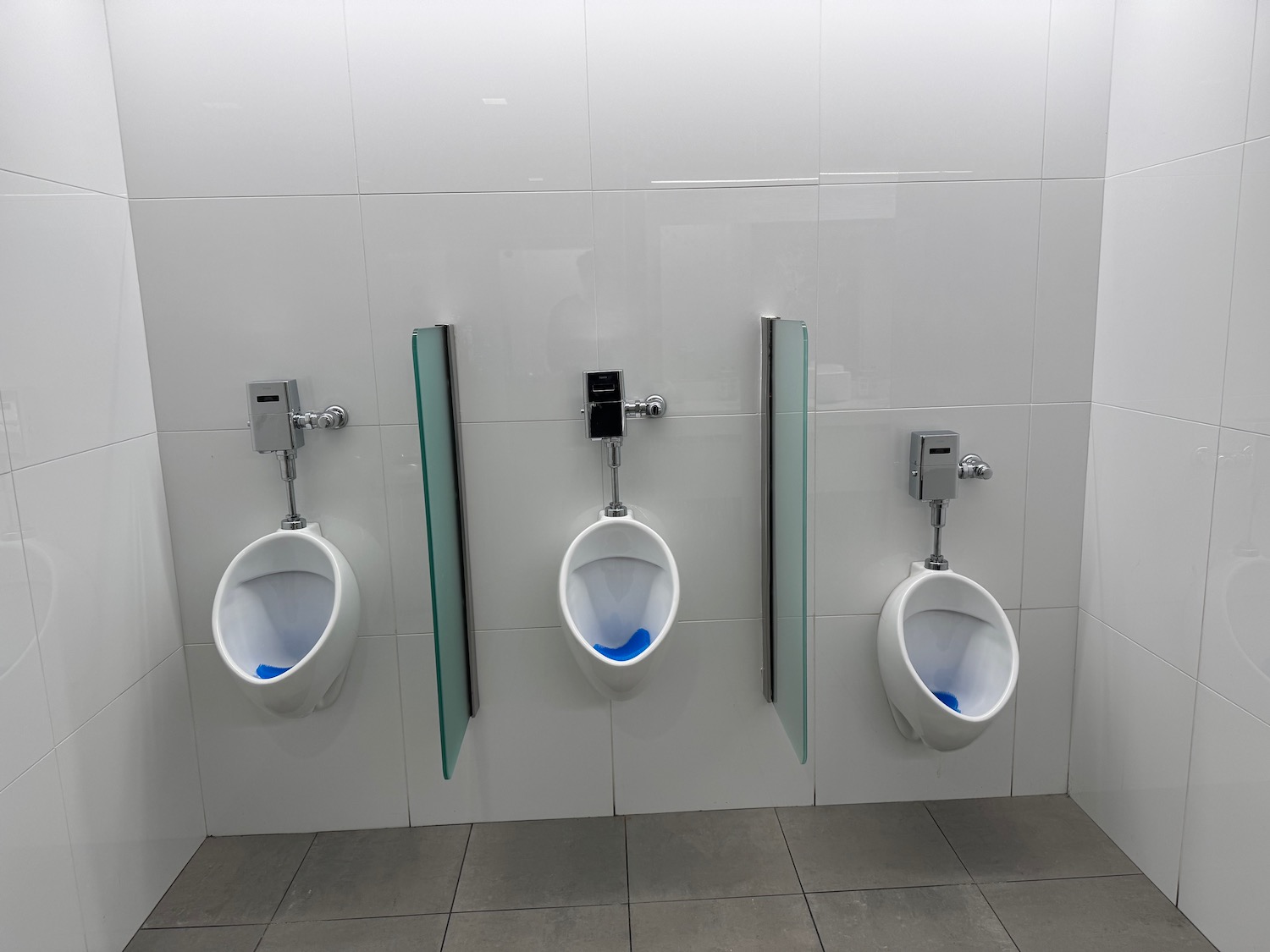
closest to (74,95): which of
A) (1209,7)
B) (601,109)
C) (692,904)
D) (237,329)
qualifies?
(237,329)

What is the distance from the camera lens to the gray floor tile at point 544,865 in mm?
2131

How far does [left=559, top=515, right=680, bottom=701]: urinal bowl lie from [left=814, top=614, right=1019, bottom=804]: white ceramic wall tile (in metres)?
0.47

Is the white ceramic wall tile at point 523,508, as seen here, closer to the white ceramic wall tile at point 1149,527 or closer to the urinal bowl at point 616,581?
Answer: the urinal bowl at point 616,581

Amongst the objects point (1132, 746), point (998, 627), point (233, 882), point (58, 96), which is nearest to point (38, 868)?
point (233, 882)

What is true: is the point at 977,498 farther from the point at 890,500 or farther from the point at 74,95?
the point at 74,95

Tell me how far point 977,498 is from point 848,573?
39cm

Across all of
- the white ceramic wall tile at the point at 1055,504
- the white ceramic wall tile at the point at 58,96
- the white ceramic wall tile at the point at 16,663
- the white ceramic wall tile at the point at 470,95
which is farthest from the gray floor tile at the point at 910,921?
the white ceramic wall tile at the point at 58,96

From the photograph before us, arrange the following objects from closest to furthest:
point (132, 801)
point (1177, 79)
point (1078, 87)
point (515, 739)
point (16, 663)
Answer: point (16, 663)
point (1177, 79)
point (132, 801)
point (1078, 87)
point (515, 739)

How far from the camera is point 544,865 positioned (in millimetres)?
2252

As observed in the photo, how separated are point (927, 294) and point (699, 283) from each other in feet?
1.91

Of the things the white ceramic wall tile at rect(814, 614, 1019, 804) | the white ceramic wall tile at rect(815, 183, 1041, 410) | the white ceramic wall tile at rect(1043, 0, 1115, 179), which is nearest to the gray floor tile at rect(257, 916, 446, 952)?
the white ceramic wall tile at rect(814, 614, 1019, 804)

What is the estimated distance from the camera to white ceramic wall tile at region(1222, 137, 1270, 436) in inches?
67.5

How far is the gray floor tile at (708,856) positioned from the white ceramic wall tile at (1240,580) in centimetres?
107

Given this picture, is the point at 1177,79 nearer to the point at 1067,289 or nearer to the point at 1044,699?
the point at 1067,289
